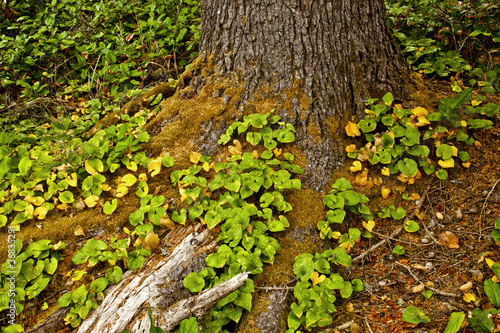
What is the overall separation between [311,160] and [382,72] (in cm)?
104

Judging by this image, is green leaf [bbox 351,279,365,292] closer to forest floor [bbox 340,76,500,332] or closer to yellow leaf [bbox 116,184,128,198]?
forest floor [bbox 340,76,500,332]

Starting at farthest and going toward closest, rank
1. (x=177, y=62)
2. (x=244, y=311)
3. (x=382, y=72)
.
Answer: (x=177, y=62) < (x=382, y=72) < (x=244, y=311)

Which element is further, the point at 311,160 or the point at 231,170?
the point at 311,160

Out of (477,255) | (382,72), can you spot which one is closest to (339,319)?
(477,255)

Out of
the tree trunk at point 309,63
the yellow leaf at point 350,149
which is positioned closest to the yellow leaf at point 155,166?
the tree trunk at point 309,63

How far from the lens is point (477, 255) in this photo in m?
2.20

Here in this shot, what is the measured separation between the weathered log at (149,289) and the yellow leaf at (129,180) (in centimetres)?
65

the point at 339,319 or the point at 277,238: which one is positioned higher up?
the point at 277,238

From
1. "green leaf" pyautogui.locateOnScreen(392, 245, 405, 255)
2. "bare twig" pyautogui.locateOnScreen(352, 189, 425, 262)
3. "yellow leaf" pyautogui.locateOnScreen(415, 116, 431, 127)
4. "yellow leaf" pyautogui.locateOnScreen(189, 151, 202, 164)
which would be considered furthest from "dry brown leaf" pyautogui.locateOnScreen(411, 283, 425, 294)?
"yellow leaf" pyautogui.locateOnScreen(189, 151, 202, 164)

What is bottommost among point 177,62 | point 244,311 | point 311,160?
point 244,311

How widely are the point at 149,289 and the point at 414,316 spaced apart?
1.60m

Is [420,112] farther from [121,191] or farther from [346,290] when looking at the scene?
[121,191]

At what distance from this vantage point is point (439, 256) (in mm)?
2279

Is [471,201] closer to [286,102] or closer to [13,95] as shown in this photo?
[286,102]
